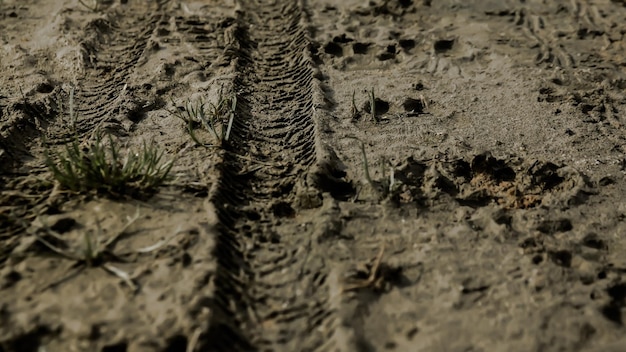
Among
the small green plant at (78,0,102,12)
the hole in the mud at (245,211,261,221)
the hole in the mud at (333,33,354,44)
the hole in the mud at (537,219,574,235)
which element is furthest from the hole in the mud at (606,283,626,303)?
the small green plant at (78,0,102,12)

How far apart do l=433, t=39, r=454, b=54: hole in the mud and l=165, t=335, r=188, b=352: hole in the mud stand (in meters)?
2.83

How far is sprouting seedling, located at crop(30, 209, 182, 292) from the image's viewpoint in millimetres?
2465

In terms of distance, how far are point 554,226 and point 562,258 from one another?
206mm

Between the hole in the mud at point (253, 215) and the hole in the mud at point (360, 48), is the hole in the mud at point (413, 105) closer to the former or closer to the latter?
the hole in the mud at point (360, 48)

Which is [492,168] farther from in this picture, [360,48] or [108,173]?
[108,173]

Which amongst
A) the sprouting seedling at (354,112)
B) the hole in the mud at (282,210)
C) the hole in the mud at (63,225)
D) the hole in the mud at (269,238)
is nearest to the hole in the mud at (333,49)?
the sprouting seedling at (354,112)

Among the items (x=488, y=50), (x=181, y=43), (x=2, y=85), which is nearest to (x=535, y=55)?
(x=488, y=50)

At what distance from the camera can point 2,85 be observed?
12.3ft

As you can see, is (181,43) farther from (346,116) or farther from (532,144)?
(532,144)

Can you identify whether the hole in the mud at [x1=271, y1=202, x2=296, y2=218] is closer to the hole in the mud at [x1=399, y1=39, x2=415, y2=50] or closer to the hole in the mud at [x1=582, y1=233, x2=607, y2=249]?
the hole in the mud at [x1=582, y1=233, x2=607, y2=249]

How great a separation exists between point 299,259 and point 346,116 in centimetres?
121

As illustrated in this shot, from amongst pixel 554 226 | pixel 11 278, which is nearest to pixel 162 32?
pixel 11 278

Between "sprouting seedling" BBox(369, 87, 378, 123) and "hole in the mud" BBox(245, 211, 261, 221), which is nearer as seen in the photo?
"hole in the mud" BBox(245, 211, 261, 221)

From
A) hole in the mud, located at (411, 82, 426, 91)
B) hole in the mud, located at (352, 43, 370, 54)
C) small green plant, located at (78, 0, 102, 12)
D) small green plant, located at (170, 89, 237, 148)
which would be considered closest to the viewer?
small green plant, located at (170, 89, 237, 148)
